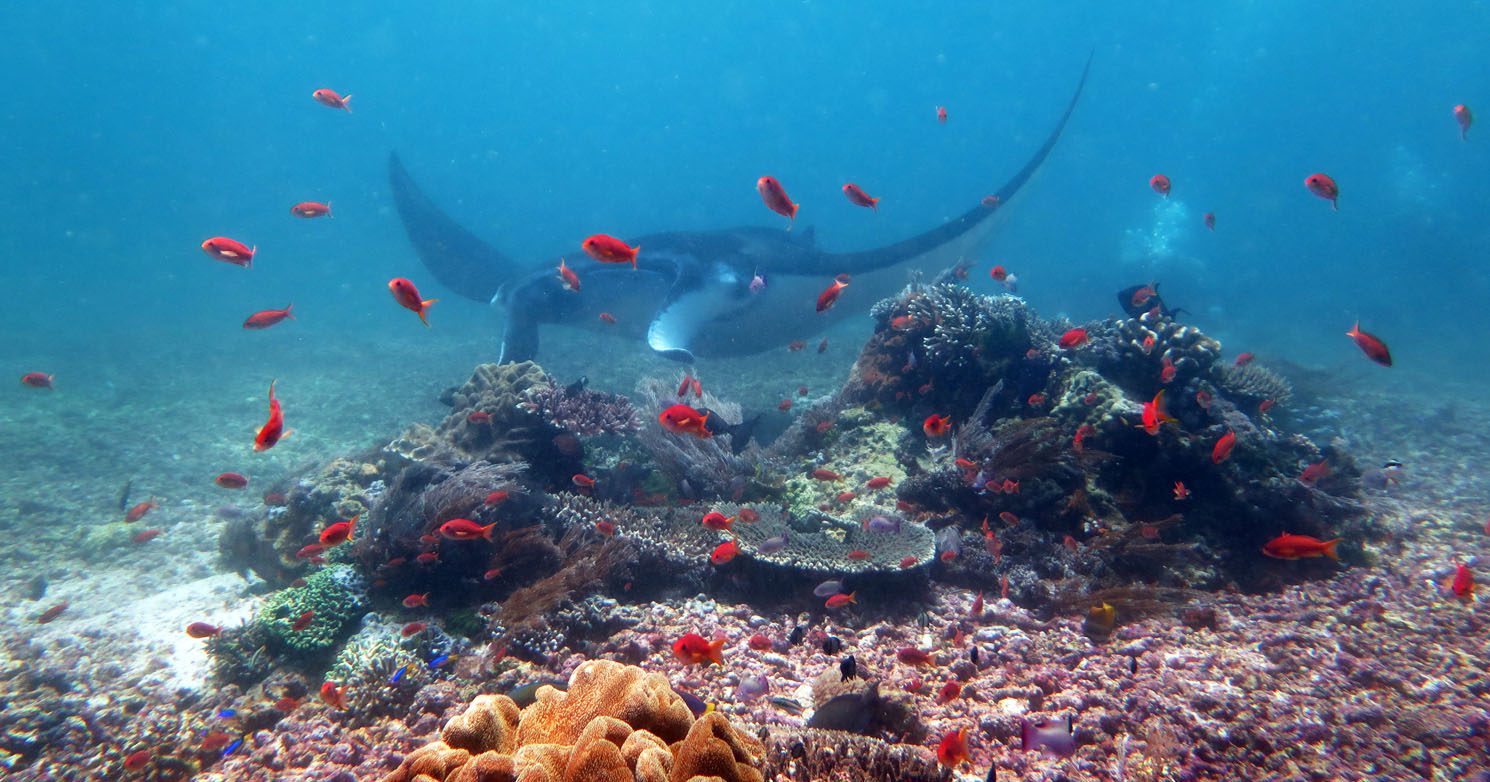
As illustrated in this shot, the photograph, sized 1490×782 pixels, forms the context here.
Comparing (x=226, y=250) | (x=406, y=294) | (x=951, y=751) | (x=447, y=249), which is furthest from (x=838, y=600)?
(x=447, y=249)

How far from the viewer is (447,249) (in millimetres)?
16953

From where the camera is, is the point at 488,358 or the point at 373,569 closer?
the point at 373,569

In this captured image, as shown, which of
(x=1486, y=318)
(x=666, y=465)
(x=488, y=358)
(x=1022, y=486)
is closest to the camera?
(x=1022, y=486)

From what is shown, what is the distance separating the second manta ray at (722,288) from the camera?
422 inches

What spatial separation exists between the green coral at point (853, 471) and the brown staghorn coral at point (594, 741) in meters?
3.75

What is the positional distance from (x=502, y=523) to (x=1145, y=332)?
7.60 m

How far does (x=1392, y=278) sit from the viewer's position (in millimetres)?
46125

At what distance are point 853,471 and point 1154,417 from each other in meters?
3.00

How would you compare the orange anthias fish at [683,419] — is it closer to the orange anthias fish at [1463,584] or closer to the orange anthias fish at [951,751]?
the orange anthias fish at [951,751]

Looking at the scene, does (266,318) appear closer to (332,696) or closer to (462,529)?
(462,529)

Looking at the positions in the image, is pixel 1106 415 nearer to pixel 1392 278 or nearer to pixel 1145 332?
pixel 1145 332

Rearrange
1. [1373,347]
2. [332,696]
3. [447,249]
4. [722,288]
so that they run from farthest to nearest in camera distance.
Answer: [447,249] < [722,288] < [1373,347] < [332,696]

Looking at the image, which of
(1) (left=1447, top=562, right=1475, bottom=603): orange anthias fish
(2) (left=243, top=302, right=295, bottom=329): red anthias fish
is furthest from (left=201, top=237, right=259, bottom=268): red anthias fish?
(1) (left=1447, top=562, right=1475, bottom=603): orange anthias fish

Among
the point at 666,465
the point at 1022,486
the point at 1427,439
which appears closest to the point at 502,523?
the point at 666,465
